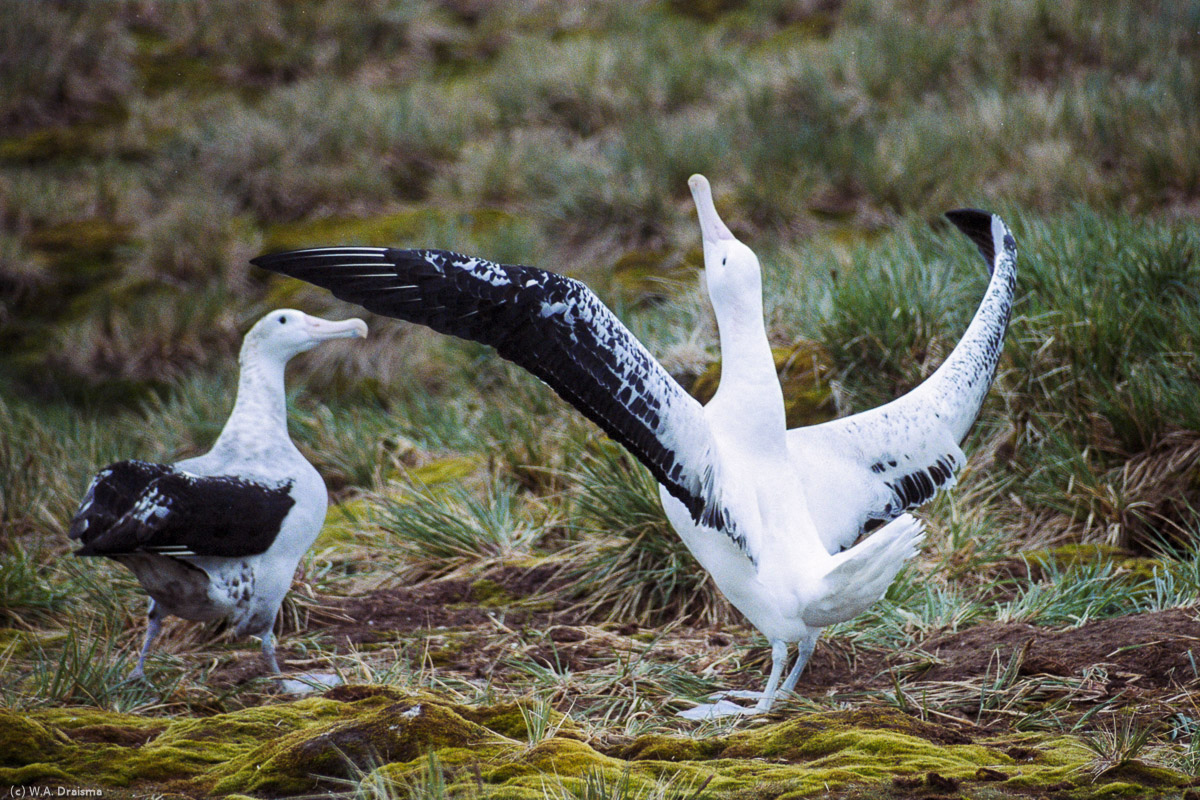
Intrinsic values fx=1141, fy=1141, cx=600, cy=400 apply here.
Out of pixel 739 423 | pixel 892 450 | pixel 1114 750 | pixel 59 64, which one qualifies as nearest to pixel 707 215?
pixel 739 423

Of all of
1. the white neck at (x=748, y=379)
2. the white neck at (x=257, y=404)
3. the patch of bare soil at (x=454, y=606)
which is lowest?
the patch of bare soil at (x=454, y=606)

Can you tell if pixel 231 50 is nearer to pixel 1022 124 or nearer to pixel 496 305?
pixel 1022 124

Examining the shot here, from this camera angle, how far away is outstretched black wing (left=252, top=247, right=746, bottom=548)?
299cm

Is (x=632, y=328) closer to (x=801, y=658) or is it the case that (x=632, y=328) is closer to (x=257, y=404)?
(x=257, y=404)

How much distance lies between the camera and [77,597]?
4.82 meters

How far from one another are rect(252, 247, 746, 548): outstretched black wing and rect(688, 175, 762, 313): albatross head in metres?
0.50

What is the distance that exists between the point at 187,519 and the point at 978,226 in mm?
3242

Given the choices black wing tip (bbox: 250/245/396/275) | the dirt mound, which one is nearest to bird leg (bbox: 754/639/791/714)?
the dirt mound

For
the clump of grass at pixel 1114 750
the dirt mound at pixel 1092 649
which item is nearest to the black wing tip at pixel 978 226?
the dirt mound at pixel 1092 649

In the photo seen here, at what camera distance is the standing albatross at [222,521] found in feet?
12.0

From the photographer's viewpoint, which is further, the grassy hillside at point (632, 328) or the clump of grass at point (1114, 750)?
the grassy hillside at point (632, 328)

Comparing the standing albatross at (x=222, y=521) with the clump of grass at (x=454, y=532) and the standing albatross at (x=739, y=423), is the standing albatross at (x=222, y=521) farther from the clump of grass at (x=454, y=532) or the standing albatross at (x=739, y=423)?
the standing albatross at (x=739, y=423)

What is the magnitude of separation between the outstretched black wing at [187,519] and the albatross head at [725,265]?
173 cm

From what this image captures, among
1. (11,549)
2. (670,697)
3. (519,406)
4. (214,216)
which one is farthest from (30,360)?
(670,697)
